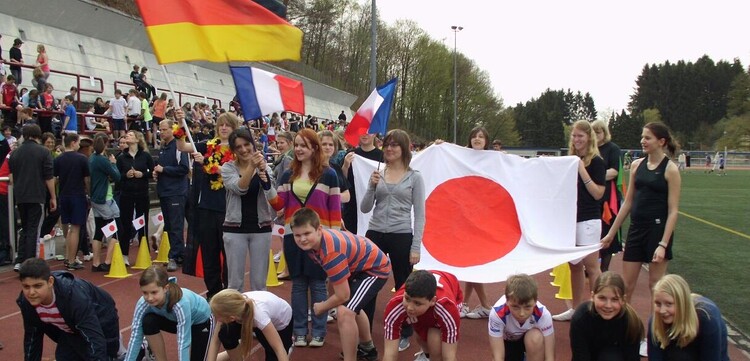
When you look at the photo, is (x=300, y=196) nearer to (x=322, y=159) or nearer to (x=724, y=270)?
(x=322, y=159)

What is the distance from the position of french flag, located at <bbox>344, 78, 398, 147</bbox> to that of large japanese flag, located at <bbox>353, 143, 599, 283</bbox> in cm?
34

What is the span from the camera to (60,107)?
14961 mm

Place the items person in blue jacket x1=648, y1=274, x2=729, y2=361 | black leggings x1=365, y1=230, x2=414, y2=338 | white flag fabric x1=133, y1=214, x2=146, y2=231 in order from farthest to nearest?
white flag fabric x1=133, y1=214, x2=146, y2=231
black leggings x1=365, y1=230, x2=414, y2=338
person in blue jacket x1=648, y1=274, x2=729, y2=361

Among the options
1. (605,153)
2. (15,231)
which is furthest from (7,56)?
(605,153)

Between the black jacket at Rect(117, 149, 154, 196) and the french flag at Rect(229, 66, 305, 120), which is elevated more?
the french flag at Rect(229, 66, 305, 120)

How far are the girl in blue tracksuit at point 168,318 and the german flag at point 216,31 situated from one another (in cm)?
181

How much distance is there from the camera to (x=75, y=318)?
436 cm

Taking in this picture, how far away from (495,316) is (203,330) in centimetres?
211

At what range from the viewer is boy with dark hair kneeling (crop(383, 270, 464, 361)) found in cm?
426

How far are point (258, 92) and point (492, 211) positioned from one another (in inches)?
113

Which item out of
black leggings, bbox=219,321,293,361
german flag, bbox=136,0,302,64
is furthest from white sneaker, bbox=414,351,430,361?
german flag, bbox=136,0,302,64

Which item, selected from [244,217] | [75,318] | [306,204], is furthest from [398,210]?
[75,318]

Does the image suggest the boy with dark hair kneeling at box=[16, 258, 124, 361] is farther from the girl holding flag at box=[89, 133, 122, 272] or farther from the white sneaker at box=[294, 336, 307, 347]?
the girl holding flag at box=[89, 133, 122, 272]

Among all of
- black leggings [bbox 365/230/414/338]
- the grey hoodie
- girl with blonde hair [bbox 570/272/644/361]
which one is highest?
the grey hoodie
